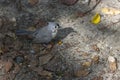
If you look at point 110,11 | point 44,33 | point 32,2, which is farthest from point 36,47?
point 110,11

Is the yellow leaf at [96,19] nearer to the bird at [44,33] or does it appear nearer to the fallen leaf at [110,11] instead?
the fallen leaf at [110,11]

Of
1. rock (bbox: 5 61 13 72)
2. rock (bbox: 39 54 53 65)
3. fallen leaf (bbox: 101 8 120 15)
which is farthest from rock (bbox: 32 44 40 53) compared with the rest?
fallen leaf (bbox: 101 8 120 15)

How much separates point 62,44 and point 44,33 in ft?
0.92

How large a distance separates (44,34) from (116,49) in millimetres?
913

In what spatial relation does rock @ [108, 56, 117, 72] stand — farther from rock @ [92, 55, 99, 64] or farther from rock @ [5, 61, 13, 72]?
rock @ [5, 61, 13, 72]

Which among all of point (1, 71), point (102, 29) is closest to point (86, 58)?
point (102, 29)

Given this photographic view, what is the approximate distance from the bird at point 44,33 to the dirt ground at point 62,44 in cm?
8

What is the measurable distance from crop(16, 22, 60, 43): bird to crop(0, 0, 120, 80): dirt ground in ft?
0.26

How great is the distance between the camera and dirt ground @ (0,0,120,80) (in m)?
4.06

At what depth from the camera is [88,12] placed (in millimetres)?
4871

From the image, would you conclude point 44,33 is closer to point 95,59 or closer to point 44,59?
point 44,59

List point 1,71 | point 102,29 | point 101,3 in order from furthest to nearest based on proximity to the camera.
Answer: point 101,3 → point 102,29 → point 1,71

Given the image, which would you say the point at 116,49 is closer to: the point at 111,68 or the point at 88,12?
the point at 111,68

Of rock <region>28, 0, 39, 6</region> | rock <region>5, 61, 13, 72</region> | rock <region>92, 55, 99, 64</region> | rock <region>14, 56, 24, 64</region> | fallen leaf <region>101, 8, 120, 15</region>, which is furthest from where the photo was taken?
rock <region>28, 0, 39, 6</region>
